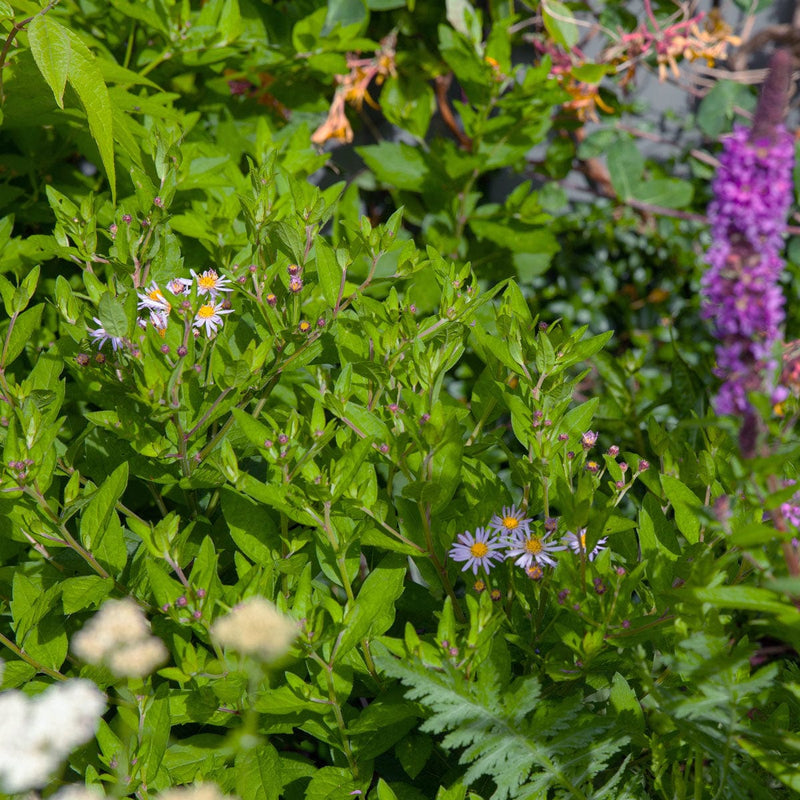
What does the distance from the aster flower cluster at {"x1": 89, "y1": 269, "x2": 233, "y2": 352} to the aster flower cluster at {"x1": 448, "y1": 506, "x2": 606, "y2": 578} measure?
419 millimetres

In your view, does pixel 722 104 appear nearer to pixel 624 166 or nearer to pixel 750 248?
pixel 624 166

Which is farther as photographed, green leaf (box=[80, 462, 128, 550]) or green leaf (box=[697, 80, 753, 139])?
green leaf (box=[697, 80, 753, 139])

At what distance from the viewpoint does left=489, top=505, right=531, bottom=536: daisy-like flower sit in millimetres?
1050

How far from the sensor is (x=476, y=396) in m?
1.26

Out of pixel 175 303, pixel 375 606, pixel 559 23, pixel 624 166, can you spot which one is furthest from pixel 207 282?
pixel 624 166

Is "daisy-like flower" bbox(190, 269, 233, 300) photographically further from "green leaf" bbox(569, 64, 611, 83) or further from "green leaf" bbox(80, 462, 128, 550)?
"green leaf" bbox(569, 64, 611, 83)

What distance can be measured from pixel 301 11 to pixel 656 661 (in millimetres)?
1685

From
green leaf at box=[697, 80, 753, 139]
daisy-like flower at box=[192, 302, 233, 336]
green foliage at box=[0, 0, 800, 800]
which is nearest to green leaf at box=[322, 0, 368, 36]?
green foliage at box=[0, 0, 800, 800]

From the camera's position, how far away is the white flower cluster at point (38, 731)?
0.73 m

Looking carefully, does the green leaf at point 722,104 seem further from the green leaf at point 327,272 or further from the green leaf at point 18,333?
the green leaf at point 18,333

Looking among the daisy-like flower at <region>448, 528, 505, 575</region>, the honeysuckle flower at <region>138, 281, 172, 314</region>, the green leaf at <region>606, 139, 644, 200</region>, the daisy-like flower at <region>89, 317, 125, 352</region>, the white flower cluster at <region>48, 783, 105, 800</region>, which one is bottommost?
the white flower cluster at <region>48, 783, 105, 800</region>

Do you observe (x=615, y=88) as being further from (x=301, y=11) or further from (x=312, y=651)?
(x=312, y=651)

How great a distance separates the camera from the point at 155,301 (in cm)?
116

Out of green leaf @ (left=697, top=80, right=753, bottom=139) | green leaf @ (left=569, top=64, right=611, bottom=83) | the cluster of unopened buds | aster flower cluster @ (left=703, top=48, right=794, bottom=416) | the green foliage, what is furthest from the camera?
green leaf @ (left=697, top=80, right=753, bottom=139)
